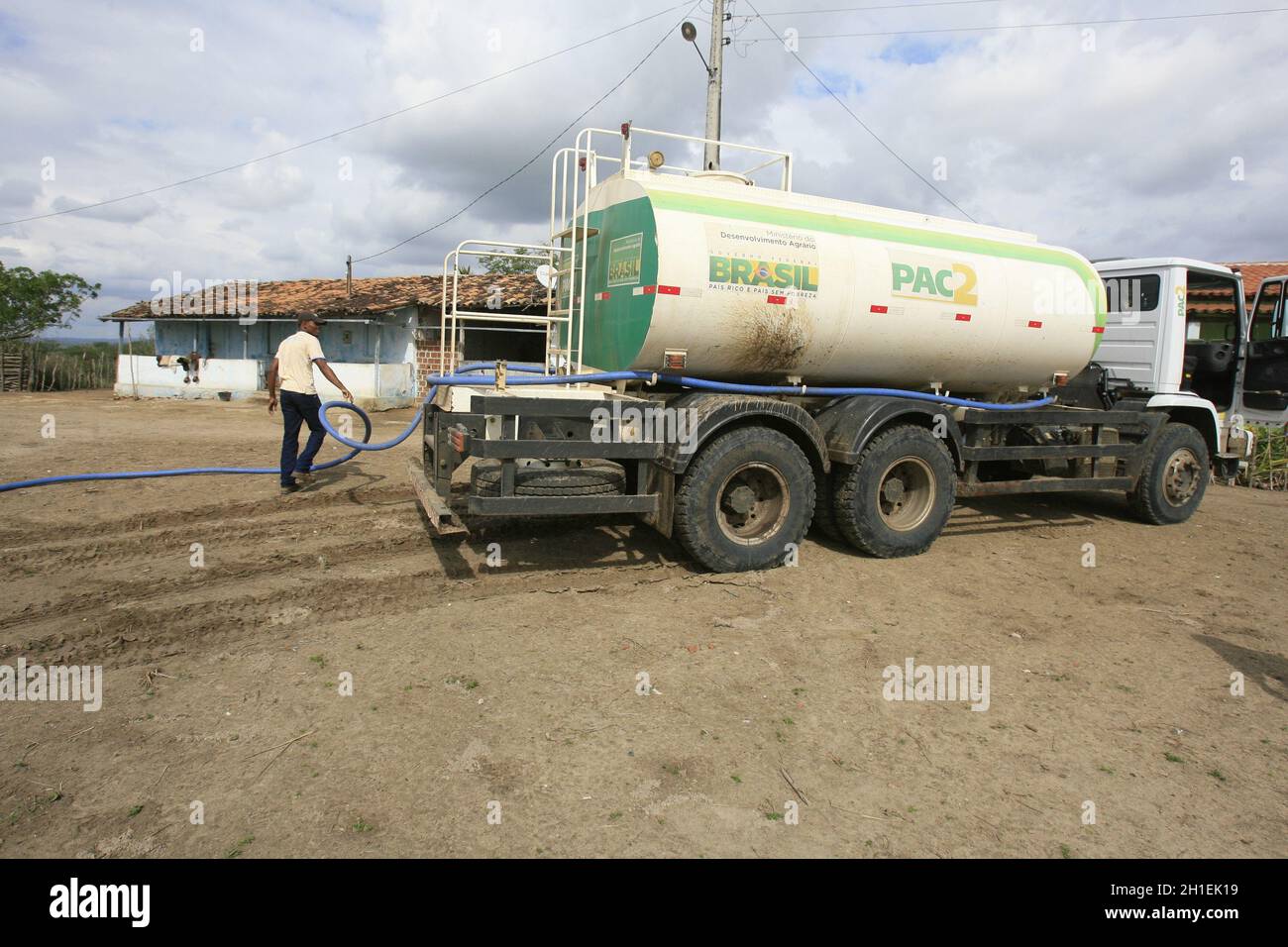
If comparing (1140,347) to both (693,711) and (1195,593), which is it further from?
(693,711)

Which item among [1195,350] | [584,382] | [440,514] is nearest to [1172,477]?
[1195,350]

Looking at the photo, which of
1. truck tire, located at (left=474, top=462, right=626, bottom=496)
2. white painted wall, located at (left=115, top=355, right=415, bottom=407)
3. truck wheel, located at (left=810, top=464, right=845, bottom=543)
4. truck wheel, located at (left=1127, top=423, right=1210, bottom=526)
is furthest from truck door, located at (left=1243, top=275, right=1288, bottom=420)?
white painted wall, located at (left=115, top=355, right=415, bottom=407)

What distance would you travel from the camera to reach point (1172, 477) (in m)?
→ 8.38

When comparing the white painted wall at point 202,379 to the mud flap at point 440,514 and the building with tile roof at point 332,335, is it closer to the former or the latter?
the building with tile roof at point 332,335

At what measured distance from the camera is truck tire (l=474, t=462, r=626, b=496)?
5.44 meters

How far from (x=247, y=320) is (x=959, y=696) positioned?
2320cm

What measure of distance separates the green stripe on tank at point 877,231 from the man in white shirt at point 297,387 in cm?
397

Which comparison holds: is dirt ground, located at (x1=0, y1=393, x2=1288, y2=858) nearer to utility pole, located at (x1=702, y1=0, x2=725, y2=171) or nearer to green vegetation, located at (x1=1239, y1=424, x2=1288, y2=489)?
green vegetation, located at (x1=1239, y1=424, x2=1288, y2=489)

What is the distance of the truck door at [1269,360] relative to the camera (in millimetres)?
8875

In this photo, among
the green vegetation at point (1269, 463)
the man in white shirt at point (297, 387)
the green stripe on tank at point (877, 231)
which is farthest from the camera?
the green vegetation at point (1269, 463)

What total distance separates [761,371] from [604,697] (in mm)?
3219

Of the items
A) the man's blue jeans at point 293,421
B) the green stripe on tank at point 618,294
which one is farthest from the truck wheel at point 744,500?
the man's blue jeans at point 293,421

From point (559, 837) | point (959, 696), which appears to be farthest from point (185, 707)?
point (959, 696)

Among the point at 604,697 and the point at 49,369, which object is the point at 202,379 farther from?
the point at 604,697
